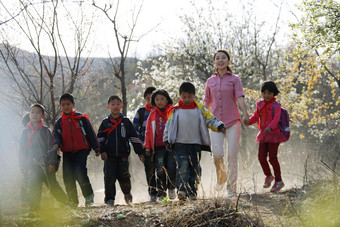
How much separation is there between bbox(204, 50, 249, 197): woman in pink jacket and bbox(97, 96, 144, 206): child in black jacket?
4.21ft

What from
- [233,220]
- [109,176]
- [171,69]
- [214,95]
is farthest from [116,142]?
[171,69]

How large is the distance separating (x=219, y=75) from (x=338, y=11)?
3.51 m

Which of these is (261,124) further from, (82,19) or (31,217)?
(82,19)

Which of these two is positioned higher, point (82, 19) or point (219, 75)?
point (82, 19)

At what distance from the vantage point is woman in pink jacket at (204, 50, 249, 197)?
561cm

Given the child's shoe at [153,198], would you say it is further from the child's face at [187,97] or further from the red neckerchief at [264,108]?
the red neckerchief at [264,108]

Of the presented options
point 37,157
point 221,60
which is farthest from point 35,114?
point 221,60

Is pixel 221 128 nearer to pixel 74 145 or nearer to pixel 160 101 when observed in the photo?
pixel 160 101

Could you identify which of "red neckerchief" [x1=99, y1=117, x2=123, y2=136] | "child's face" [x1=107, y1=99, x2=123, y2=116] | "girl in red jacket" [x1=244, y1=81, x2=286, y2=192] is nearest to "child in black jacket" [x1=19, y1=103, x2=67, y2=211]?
"red neckerchief" [x1=99, y1=117, x2=123, y2=136]

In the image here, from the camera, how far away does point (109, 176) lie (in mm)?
5762

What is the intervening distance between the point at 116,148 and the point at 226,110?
183 cm

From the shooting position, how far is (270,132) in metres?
6.10

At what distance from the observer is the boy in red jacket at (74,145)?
227 inches

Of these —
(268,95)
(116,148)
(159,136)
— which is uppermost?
(268,95)
